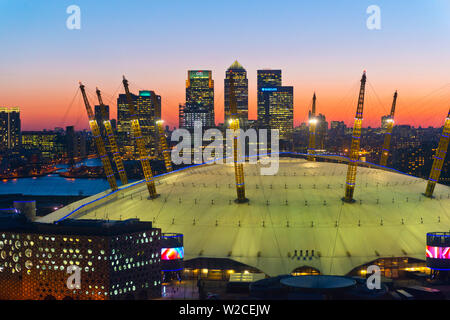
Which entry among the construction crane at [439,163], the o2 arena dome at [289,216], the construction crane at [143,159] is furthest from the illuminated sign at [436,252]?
the construction crane at [143,159]

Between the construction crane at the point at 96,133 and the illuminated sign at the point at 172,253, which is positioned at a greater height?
the construction crane at the point at 96,133

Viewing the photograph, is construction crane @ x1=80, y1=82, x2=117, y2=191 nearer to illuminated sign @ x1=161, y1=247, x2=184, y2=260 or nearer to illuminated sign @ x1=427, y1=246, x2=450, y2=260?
illuminated sign @ x1=161, y1=247, x2=184, y2=260

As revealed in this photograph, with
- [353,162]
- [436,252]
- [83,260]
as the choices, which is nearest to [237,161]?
[353,162]

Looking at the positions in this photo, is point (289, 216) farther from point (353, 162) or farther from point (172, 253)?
point (172, 253)

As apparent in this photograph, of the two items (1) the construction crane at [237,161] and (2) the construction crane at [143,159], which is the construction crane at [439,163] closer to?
(1) the construction crane at [237,161]
